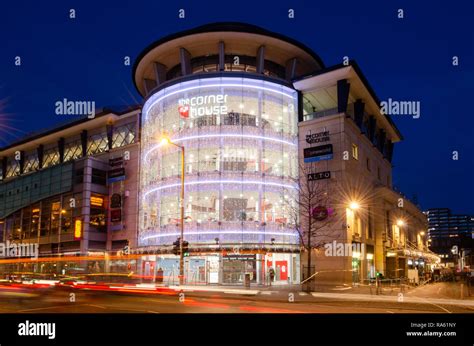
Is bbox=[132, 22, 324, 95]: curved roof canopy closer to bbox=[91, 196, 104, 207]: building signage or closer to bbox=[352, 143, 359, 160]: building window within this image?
bbox=[352, 143, 359, 160]: building window

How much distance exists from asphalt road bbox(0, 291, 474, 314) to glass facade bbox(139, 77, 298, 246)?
18304mm

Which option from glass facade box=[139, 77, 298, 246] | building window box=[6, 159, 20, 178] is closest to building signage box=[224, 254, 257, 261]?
glass facade box=[139, 77, 298, 246]

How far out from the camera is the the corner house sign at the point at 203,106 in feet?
161

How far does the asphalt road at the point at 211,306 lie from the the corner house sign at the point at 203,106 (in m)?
24.5

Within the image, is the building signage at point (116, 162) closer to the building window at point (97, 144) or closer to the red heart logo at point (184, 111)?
the building window at point (97, 144)

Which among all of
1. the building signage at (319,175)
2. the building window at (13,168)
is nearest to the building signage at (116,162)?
the building signage at (319,175)

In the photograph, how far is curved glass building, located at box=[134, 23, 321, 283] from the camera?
46.0m

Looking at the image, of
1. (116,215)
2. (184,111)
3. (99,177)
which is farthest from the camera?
(99,177)

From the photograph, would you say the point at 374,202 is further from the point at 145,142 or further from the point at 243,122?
the point at 145,142

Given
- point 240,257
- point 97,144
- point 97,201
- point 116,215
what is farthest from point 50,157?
point 240,257

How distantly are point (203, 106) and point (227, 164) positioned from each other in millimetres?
7032

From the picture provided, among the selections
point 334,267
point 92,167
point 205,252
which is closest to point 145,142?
point 92,167

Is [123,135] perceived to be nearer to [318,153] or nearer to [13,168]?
[318,153]

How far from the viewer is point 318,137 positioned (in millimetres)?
49031
